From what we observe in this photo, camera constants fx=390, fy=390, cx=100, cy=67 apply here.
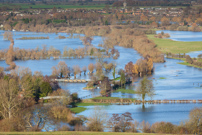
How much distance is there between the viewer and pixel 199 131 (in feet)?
53.8

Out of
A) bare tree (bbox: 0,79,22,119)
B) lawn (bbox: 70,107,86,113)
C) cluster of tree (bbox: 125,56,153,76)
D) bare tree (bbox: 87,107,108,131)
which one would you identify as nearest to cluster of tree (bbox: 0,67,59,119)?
bare tree (bbox: 0,79,22,119)

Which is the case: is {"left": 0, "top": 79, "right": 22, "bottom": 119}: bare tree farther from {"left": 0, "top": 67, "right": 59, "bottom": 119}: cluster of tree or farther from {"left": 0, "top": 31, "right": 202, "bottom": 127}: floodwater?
{"left": 0, "top": 31, "right": 202, "bottom": 127}: floodwater

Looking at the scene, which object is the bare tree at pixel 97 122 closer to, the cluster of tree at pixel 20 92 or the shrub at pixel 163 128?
the shrub at pixel 163 128

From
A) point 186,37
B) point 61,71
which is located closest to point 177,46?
point 186,37

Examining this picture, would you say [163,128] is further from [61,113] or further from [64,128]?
[61,113]

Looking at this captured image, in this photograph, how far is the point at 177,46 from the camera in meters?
46.8

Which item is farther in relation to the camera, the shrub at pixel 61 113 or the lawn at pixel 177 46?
the lawn at pixel 177 46

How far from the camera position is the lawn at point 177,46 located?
44062 mm

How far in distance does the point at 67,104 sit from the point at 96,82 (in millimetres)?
6085

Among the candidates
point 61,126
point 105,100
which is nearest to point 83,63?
point 105,100

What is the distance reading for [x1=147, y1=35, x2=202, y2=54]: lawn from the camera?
145 ft

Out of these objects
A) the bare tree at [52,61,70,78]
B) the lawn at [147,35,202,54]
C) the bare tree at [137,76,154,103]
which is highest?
the lawn at [147,35,202,54]

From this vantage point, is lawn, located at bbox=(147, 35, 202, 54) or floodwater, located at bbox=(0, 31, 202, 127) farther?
lawn, located at bbox=(147, 35, 202, 54)

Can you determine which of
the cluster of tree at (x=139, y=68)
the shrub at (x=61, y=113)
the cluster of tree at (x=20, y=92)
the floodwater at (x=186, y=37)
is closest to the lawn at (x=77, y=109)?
the shrub at (x=61, y=113)
